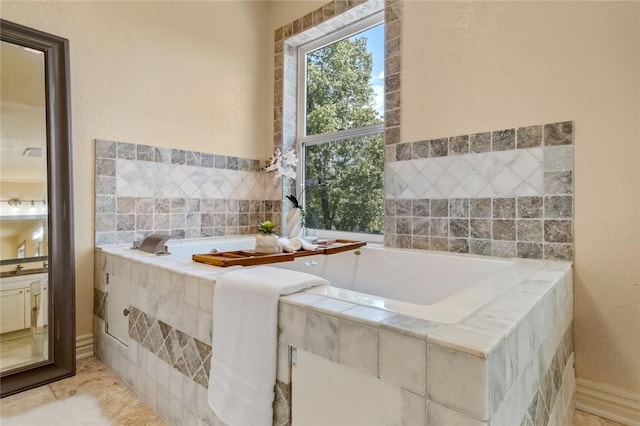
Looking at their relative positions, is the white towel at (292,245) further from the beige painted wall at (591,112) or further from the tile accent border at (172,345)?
the beige painted wall at (591,112)

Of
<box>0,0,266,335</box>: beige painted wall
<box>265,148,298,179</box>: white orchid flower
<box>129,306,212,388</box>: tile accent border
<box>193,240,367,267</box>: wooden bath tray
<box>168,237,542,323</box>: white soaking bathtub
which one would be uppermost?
<box>0,0,266,335</box>: beige painted wall

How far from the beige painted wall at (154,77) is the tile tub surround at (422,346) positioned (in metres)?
1.06

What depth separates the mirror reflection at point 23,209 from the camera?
5.79ft

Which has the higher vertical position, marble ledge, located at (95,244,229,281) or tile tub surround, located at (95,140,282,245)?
tile tub surround, located at (95,140,282,245)

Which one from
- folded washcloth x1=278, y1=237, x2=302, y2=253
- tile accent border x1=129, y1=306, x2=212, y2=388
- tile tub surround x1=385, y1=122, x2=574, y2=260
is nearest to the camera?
tile accent border x1=129, y1=306, x2=212, y2=388

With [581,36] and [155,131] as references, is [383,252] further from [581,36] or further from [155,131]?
[155,131]

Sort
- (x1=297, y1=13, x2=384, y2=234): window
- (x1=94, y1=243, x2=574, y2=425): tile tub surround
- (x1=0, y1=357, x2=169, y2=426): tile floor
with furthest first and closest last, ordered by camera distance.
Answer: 1. (x1=297, y1=13, x2=384, y2=234): window
2. (x1=0, y1=357, x2=169, y2=426): tile floor
3. (x1=94, y1=243, x2=574, y2=425): tile tub surround

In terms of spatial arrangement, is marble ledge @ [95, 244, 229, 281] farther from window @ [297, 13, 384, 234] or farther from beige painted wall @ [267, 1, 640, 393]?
beige painted wall @ [267, 1, 640, 393]

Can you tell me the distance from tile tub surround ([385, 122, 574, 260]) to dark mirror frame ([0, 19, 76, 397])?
6.41ft

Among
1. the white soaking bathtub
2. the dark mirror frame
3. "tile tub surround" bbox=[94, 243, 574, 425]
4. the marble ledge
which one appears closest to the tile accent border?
"tile tub surround" bbox=[94, 243, 574, 425]

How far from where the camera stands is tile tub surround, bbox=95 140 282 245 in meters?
2.18

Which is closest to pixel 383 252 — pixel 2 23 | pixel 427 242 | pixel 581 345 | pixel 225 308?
pixel 427 242

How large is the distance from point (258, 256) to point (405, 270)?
88 centimetres

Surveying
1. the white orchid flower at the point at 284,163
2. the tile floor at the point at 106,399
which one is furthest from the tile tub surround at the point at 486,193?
the tile floor at the point at 106,399
